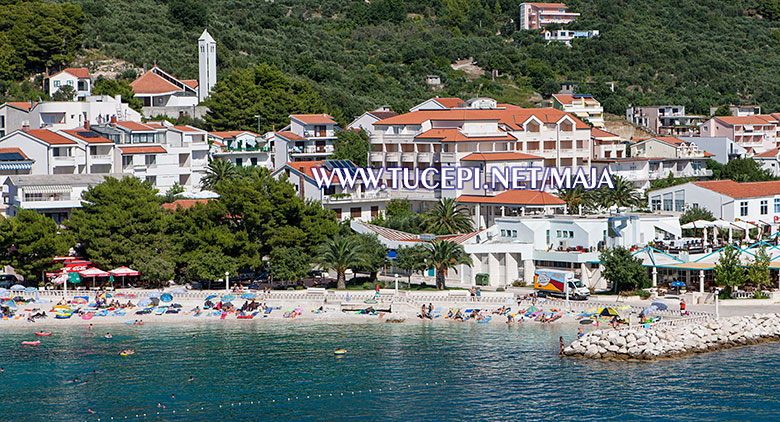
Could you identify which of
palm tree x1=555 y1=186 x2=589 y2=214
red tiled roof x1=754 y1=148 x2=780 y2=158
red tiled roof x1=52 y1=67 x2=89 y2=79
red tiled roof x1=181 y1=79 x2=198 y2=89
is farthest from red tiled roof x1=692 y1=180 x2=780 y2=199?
red tiled roof x1=52 y1=67 x2=89 y2=79

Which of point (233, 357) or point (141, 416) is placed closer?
point (141, 416)

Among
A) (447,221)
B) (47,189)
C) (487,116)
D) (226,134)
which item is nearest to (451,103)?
(487,116)

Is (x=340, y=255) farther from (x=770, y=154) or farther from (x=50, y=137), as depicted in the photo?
(x=770, y=154)

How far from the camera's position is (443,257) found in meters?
70.1

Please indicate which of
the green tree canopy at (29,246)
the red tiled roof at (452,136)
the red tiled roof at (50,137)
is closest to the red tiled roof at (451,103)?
the red tiled roof at (452,136)

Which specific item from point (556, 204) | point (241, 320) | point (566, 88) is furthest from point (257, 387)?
point (566, 88)

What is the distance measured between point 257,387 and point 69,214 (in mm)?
34605

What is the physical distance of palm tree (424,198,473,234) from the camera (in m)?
78.1

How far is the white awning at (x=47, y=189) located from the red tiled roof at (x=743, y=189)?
149 feet

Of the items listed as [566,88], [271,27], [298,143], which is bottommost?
[298,143]

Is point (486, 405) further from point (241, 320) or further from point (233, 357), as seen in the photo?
point (241, 320)

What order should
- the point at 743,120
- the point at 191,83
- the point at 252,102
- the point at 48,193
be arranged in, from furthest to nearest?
the point at 743,120, the point at 191,83, the point at 252,102, the point at 48,193

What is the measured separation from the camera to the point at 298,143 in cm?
10312

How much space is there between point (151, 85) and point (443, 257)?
177 feet
